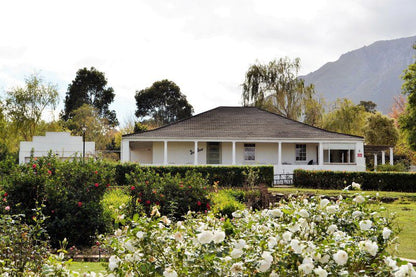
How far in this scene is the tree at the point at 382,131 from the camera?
40125 millimetres

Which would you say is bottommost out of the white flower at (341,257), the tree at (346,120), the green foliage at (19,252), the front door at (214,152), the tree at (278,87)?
the green foliage at (19,252)

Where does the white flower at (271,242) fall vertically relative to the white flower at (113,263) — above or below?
above

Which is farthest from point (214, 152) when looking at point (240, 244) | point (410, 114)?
point (240, 244)

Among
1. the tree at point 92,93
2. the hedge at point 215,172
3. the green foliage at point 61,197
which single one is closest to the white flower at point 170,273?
the green foliage at point 61,197

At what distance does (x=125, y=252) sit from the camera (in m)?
3.91

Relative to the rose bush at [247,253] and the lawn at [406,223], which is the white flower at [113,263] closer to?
the rose bush at [247,253]

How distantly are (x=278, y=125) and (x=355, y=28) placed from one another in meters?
11.1

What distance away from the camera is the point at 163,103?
6969 centimetres

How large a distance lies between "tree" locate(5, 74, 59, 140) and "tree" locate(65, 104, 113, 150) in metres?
5.34

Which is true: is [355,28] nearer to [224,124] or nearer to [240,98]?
[224,124]

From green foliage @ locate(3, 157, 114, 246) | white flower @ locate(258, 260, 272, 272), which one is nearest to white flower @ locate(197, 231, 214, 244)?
white flower @ locate(258, 260, 272, 272)

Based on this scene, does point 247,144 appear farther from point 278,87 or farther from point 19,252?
point 19,252

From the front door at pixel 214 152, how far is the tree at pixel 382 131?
17.6 metres

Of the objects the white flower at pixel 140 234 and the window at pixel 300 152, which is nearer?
the white flower at pixel 140 234
